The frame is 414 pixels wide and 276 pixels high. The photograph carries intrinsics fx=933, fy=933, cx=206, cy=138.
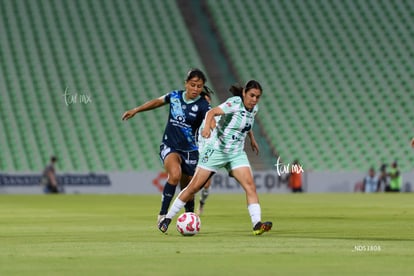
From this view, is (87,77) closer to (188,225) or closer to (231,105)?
(231,105)

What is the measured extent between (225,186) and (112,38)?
7979 mm

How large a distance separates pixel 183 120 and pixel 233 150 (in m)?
1.02

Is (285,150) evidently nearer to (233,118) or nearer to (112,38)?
(112,38)

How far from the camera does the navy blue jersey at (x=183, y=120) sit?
12.8m

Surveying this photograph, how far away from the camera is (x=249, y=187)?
472 inches

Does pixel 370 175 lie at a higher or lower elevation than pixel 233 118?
lower

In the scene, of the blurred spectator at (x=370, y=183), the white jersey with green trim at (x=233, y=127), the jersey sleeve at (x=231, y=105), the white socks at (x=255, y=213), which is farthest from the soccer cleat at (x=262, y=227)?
the blurred spectator at (x=370, y=183)

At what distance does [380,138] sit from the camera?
1427 inches

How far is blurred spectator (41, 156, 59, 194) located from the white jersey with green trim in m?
19.1

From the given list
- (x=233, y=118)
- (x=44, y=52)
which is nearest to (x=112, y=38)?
(x=44, y=52)

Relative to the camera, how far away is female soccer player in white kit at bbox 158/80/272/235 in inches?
466

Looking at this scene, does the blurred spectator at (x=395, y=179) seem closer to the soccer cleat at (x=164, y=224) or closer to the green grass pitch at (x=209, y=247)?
the green grass pitch at (x=209, y=247)

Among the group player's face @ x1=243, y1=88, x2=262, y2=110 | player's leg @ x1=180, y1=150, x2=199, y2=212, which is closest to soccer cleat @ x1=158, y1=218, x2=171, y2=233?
player's leg @ x1=180, y1=150, x2=199, y2=212

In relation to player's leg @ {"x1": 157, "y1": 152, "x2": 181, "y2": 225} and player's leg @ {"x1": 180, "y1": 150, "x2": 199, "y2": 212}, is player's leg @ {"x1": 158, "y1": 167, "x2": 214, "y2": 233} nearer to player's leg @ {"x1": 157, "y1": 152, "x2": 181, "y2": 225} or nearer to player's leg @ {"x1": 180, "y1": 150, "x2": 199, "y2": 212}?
player's leg @ {"x1": 157, "y1": 152, "x2": 181, "y2": 225}
